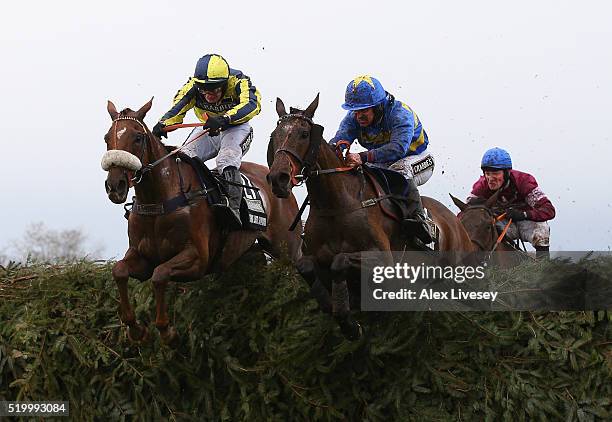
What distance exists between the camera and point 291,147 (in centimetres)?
785

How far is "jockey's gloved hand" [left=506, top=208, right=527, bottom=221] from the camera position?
12.1m

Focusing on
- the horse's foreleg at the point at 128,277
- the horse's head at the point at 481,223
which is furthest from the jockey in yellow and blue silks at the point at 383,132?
the horse's foreleg at the point at 128,277

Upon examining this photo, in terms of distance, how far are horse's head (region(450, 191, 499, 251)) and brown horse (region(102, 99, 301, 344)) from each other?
3.34 m

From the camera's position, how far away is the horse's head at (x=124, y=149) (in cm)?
838

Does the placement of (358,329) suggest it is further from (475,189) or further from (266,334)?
(475,189)

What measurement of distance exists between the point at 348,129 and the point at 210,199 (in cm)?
161

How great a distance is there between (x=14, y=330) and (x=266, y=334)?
123 inches

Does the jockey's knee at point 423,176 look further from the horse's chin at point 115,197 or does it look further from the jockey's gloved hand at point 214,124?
the horse's chin at point 115,197

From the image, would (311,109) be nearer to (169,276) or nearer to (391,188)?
(391,188)

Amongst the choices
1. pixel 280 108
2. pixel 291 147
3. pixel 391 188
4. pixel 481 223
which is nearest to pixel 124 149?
pixel 280 108

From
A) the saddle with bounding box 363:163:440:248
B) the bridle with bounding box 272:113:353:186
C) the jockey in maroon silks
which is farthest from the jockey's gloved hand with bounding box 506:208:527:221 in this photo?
the bridle with bounding box 272:113:353:186

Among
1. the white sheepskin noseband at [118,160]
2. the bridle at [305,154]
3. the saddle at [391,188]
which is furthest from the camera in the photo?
the saddle at [391,188]

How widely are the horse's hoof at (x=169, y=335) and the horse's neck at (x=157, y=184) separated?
1266 millimetres

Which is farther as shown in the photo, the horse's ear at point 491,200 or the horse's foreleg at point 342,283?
the horse's ear at point 491,200
